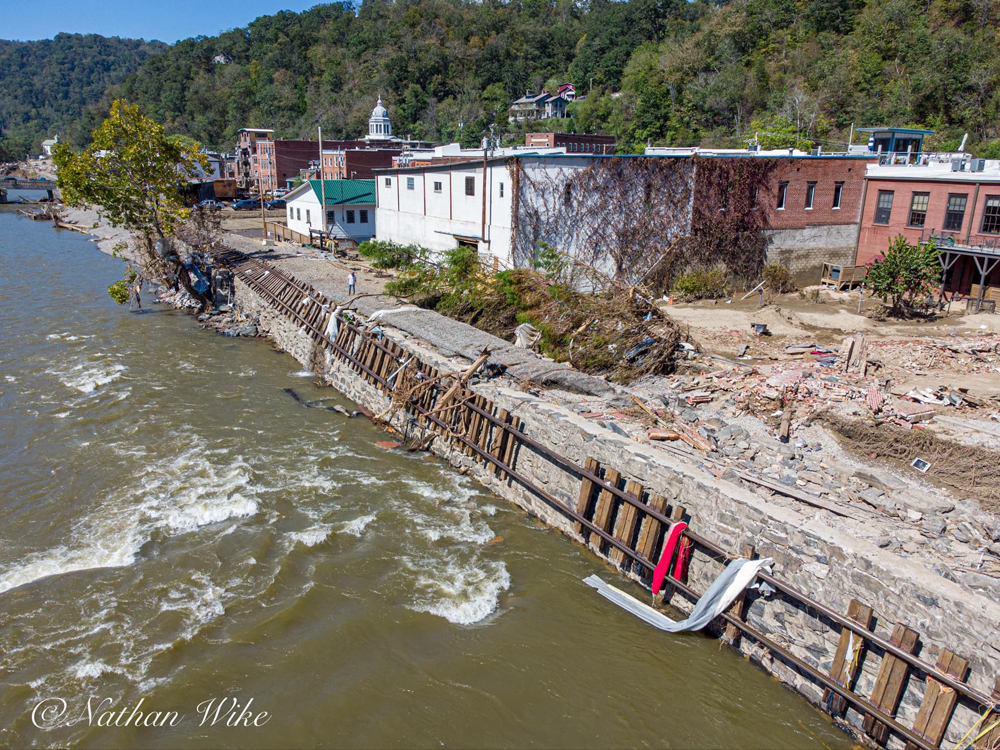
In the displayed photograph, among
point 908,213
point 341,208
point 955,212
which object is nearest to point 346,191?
point 341,208

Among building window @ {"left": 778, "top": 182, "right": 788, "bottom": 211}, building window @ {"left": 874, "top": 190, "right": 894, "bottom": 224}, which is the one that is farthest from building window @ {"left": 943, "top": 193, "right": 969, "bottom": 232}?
building window @ {"left": 778, "top": 182, "right": 788, "bottom": 211}

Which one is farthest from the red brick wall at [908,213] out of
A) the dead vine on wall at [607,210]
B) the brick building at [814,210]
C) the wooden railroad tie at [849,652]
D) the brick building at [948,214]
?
the wooden railroad tie at [849,652]

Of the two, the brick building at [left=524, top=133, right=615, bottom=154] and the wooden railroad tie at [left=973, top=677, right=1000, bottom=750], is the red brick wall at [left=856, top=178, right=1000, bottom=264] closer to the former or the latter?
the brick building at [left=524, top=133, right=615, bottom=154]

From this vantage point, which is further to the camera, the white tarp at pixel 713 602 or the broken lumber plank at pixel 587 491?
the broken lumber plank at pixel 587 491

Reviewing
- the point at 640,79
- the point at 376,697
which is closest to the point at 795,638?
the point at 376,697

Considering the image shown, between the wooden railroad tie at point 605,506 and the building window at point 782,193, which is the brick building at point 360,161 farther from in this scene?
the wooden railroad tie at point 605,506

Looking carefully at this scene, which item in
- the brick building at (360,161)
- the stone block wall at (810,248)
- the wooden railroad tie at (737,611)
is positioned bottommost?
the wooden railroad tie at (737,611)

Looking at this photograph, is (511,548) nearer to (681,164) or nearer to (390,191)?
(681,164)
